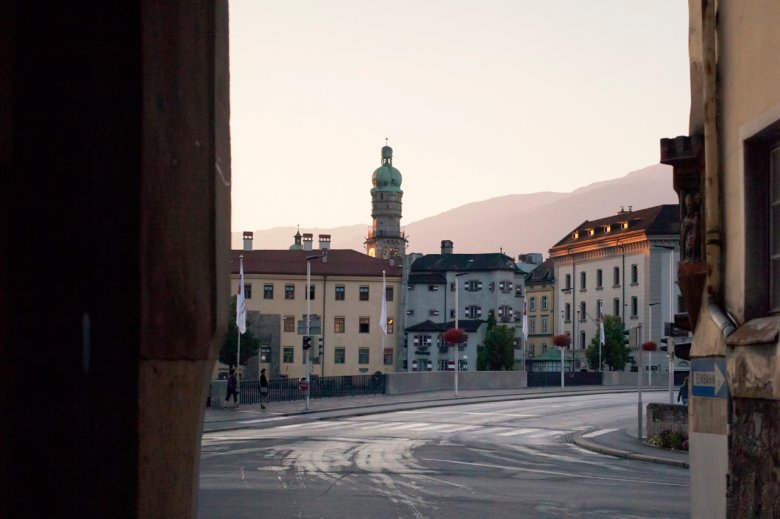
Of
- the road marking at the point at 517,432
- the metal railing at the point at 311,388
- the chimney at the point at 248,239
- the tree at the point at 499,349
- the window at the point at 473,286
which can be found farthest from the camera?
the window at the point at 473,286

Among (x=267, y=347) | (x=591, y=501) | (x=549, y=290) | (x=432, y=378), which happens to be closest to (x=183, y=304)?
(x=591, y=501)

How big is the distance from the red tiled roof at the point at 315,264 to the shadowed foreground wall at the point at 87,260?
111076 mm

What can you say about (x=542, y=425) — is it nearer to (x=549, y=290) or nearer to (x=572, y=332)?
(x=572, y=332)

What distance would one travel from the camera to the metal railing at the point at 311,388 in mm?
49419

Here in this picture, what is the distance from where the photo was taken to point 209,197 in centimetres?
353

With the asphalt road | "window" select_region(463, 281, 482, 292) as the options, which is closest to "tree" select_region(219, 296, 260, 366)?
"window" select_region(463, 281, 482, 292)

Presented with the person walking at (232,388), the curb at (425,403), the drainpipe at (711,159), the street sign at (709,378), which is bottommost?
the curb at (425,403)

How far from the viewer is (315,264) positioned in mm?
116562

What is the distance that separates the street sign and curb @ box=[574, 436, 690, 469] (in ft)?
47.7

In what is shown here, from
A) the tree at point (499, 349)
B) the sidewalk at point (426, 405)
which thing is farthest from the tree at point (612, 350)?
the sidewalk at point (426, 405)

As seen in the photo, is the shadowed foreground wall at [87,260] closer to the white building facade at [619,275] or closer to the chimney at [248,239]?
the white building facade at [619,275]

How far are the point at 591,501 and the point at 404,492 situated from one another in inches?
113

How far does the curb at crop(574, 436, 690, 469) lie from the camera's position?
26.5 meters

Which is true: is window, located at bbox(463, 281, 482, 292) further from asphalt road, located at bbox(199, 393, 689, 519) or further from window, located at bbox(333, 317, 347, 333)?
asphalt road, located at bbox(199, 393, 689, 519)
